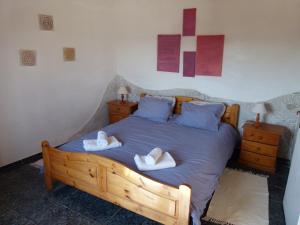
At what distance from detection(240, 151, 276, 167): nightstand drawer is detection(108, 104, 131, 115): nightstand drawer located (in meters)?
1.79

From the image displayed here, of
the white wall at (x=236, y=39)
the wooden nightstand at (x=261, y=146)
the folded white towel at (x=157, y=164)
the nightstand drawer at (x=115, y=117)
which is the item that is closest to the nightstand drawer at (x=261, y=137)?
the wooden nightstand at (x=261, y=146)

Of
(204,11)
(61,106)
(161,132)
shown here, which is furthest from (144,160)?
(204,11)

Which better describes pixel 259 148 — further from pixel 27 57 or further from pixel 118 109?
pixel 27 57

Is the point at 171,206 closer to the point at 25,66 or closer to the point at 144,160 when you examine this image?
the point at 144,160

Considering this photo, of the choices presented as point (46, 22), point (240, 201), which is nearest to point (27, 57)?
point (46, 22)

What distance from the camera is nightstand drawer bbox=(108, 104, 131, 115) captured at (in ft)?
12.4

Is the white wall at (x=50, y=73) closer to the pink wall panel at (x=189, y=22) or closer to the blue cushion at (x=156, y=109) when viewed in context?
the blue cushion at (x=156, y=109)

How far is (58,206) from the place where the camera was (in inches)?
88.8

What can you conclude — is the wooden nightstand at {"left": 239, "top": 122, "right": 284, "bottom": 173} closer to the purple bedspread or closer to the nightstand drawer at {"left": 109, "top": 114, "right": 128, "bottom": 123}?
the purple bedspread

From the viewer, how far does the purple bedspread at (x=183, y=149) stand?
1890mm

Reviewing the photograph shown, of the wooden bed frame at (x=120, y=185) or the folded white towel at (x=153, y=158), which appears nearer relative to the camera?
the wooden bed frame at (x=120, y=185)

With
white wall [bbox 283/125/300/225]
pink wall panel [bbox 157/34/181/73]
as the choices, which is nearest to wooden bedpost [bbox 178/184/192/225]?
white wall [bbox 283/125/300/225]

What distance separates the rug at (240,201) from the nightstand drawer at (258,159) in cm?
20

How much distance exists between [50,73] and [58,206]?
5.69 feet
